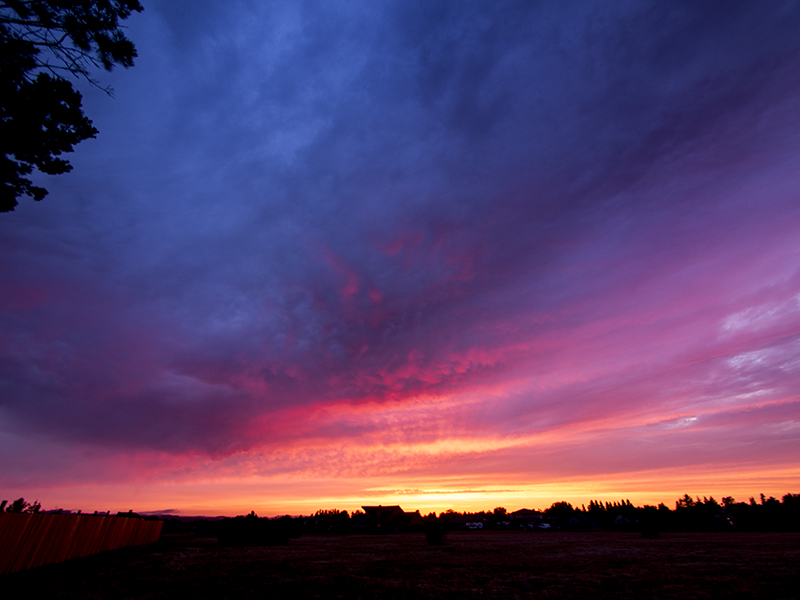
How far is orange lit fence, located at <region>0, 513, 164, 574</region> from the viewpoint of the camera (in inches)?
541

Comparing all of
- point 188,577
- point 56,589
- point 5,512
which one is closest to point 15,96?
point 5,512

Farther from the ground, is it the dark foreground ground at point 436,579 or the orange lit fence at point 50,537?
the orange lit fence at point 50,537

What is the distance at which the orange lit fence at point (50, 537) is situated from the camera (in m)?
13.8

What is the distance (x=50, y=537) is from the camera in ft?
53.8

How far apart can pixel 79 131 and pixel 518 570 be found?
76.5 feet

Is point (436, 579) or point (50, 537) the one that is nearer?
point (436, 579)

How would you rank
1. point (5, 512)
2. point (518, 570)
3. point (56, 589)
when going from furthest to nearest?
point (518, 570) < point (5, 512) < point (56, 589)

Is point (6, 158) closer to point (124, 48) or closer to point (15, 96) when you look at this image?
point (15, 96)

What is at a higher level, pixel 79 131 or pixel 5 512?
pixel 79 131

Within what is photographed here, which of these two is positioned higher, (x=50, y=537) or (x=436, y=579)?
(x=50, y=537)

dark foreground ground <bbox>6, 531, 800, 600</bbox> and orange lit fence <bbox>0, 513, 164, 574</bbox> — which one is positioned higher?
orange lit fence <bbox>0, 513, 164, 574</bbox>

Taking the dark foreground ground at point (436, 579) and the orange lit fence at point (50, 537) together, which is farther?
the orange lit fence at point (50, 537)

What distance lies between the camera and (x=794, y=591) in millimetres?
9844

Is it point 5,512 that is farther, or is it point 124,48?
point 5,512
